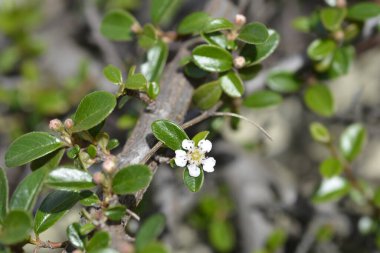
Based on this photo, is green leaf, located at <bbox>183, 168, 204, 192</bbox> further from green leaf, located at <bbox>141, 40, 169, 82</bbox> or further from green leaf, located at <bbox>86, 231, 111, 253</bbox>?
green leaf, located at <bbox>141, 40, 169, 82</bbox>

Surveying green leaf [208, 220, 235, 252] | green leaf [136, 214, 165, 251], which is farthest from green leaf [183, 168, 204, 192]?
green leaf [208, 220, 235, 252]

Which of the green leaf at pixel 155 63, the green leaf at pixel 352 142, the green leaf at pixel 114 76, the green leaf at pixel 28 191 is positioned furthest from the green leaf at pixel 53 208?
the green leaf at pixel 352 142

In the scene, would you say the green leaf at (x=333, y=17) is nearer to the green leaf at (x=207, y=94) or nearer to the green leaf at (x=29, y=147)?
the green leaf at (x=207, y=94)

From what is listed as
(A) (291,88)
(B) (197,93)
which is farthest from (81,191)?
(A) (291,88)

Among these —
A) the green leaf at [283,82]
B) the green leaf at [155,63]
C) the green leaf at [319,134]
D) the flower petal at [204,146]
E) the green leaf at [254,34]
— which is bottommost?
the green leaf at [319,134]

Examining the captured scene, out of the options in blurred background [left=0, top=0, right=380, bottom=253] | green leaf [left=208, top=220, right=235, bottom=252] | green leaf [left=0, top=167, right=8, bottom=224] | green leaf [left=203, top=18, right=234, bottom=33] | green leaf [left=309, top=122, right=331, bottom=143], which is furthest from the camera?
green leaf [left=208, top=220, right=235, bottom=252]

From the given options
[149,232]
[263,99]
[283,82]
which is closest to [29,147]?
[149,232]

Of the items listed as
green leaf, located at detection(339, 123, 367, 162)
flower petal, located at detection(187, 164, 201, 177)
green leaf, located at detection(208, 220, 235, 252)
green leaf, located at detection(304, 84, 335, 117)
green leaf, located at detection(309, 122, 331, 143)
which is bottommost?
green leaf, located at detection(208, 220, 235, 252)
